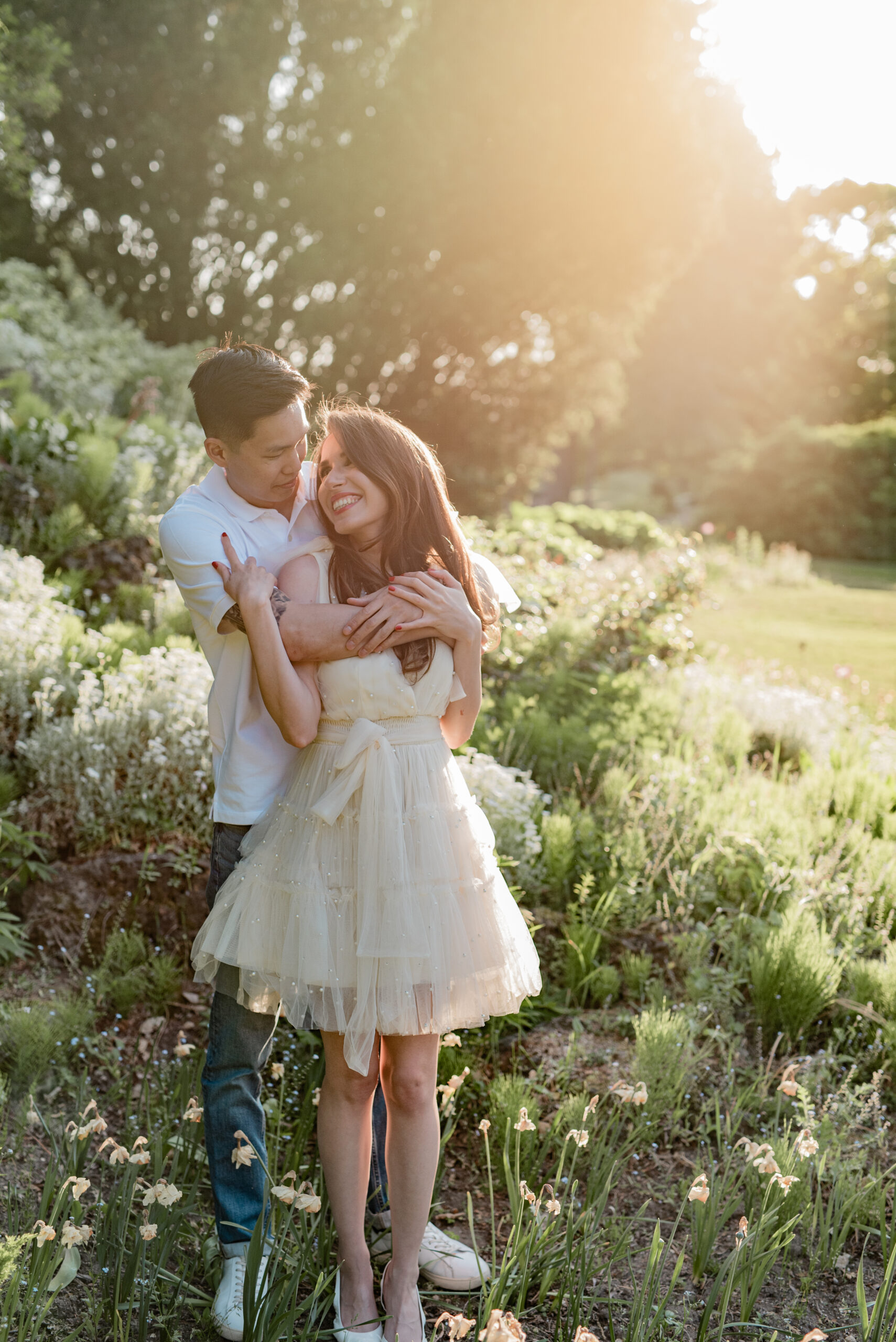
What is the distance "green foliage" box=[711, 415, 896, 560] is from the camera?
77.5 feet

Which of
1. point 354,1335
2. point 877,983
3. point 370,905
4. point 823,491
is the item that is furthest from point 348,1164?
point 823,491

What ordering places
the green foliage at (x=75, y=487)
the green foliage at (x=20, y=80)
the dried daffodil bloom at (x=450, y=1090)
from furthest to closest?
1. the green foliage at (x=20, y=80)
2. the green foliage at (x=75, y=487)
3. the dried daffodil bloom at (x=450, y=1090)

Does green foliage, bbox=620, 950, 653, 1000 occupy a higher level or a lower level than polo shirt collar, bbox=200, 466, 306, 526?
lower

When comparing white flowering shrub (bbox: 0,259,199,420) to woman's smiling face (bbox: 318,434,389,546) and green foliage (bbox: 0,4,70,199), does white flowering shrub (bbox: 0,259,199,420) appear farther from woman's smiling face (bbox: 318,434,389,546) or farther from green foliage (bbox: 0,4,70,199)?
woman's smiling face (bbox: 318,434,389,546)

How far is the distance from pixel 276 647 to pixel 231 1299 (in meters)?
1.50

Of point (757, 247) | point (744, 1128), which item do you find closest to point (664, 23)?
point (744, 1128)

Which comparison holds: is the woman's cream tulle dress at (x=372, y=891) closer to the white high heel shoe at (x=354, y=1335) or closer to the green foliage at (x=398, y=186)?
the white high heel shoe at (x=354, y=1335)

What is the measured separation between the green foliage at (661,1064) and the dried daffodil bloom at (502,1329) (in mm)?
1463

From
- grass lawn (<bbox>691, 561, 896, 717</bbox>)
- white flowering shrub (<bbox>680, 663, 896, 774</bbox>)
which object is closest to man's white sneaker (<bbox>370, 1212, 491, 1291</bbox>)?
white flowering shrub (<bbox>680, 663, 896, 774</bbox>)

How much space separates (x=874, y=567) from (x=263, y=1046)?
21.9m

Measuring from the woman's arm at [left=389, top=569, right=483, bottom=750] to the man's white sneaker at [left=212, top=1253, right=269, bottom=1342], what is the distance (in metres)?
1.27

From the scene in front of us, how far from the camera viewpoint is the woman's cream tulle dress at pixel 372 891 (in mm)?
2102

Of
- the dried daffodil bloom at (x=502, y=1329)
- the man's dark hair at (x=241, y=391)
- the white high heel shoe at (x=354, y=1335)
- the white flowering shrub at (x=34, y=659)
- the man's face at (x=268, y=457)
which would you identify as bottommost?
the white high heel shoe at (x=354, y=1335)

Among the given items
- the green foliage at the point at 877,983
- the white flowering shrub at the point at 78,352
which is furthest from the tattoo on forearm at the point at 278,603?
the white flowering shrub at the point at 78,352
